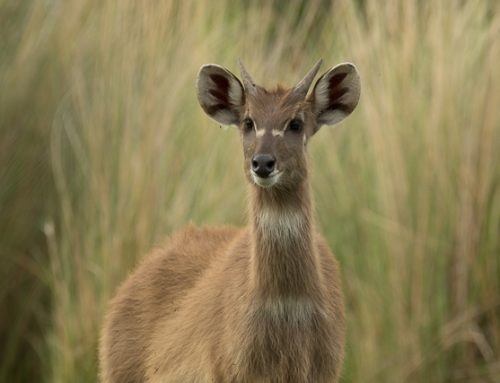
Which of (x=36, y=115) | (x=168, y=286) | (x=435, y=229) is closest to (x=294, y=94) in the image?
(x=168, y=286)

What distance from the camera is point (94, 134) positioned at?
8.55 metres

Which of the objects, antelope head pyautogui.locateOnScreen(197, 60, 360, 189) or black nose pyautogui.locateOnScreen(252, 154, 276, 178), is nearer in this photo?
black nose pyautogui.locateOnScreen(252, 154, 276, 178)

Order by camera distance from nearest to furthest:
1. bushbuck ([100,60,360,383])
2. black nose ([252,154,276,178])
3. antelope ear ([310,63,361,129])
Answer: black nose ([252,154,276,178]), bushbuck ([100,60,360,383]), antelope ear ([310,63,361,129])

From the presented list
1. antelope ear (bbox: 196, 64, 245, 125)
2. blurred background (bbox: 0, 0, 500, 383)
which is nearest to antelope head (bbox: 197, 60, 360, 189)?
antelope ear (bbox: 196, 64, 245, 125)

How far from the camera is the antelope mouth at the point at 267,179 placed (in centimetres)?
538

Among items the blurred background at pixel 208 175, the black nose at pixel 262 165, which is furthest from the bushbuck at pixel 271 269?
the blurred background at pixel 208 175

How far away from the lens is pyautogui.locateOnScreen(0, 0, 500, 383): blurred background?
7801mm

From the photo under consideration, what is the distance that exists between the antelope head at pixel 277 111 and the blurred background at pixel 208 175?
2088 millimetres

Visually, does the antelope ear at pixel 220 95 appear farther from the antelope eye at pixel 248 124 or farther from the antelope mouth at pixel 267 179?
the antelope mouth at pixel 267 179

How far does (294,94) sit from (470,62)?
2793 millimetres

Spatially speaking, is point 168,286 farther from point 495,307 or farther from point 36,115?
point 36,115

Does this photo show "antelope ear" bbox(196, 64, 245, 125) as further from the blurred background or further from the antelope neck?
the blurred background

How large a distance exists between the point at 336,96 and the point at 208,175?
8.97ft

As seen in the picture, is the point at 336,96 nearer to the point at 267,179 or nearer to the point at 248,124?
the point at 248,124
